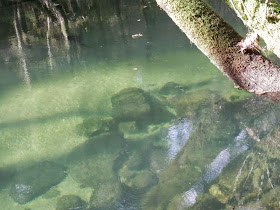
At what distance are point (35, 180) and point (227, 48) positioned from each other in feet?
13.3

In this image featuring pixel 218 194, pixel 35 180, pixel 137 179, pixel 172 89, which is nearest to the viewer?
pixel 218 194

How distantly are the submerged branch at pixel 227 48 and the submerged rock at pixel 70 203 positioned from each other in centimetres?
326

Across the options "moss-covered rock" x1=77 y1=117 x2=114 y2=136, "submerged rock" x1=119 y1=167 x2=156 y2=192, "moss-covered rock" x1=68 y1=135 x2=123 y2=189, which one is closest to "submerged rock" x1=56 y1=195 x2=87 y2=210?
"moss-covered rock" x1=68 y1=135 x2=123 y2=189

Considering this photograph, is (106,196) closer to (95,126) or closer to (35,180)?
(35,180)

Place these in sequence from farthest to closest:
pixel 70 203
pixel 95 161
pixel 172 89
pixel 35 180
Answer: pixel 172 89 → pixel 95 161 → pixel 35 180 → pixel 70 203

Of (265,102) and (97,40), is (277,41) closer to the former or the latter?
(265,102)

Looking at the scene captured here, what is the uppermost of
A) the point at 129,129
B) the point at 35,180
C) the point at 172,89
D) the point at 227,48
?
the point at 227,48

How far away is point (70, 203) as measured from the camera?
4.09 meters

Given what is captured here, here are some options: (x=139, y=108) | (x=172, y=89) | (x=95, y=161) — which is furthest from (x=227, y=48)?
(x=172, y=89)

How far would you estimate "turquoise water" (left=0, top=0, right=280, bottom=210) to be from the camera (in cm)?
406

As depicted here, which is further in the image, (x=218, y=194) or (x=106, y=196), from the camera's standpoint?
(x=106, y=196)

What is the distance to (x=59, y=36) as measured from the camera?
30.7ft

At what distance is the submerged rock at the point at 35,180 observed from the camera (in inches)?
175

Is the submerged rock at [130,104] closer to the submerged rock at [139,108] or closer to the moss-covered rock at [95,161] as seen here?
the submerged rock at [139,108]
